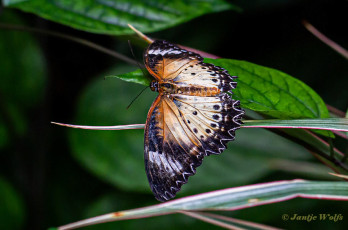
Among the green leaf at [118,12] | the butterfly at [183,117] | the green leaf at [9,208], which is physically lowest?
the green leaf at [9,208]

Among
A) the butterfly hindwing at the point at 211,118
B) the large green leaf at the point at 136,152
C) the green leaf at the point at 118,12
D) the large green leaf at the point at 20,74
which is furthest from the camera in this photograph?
the large green leaf at the point at 20,74

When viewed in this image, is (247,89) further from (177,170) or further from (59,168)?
(59,168)

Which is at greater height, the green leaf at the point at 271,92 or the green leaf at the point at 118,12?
the green leaf at the point at 118,12

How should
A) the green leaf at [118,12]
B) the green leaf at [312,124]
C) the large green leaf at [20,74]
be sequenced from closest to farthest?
the green leaf at [312,124] → the green leaf at [118,12] → the large green leaf at [20,74]

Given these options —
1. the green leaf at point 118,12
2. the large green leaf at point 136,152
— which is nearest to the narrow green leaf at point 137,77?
the green leaf at point 118,12

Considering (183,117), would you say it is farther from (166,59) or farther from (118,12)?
(118,12)

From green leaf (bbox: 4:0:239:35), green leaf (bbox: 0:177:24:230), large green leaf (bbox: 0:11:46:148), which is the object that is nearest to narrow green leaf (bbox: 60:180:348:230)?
green leaf (bbox: 4:0:239:35)

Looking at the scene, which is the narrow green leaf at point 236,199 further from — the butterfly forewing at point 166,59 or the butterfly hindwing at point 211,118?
the butterfly forewing at point 166,59

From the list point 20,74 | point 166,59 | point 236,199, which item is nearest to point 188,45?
point 166,59
